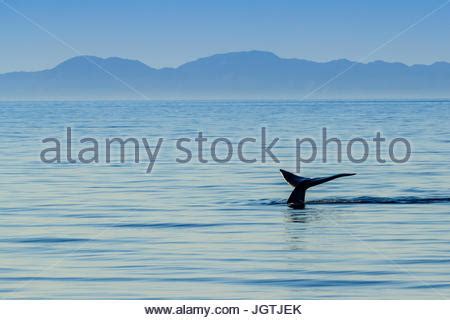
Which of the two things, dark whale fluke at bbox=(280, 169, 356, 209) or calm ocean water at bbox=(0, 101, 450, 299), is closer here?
calm ocean water at bbox=(0, 101, 450, 299)

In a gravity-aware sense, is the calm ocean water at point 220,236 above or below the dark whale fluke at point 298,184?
below

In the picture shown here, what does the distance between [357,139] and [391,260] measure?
122ft

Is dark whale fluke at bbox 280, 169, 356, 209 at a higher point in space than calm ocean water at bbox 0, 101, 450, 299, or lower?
higher

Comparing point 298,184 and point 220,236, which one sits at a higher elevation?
point 298,184

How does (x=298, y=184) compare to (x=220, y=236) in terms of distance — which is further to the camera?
(x=298, y=184)

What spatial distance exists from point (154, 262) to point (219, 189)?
1054 centimetres

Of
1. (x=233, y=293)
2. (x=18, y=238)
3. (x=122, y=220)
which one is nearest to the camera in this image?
(x=233, y=293)

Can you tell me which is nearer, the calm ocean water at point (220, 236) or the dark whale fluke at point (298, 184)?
the calm ocean water at point (220, 236)

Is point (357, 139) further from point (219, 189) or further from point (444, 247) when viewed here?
point (444, 247)

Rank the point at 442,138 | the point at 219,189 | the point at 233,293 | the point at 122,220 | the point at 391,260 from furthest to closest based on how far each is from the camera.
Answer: the point at 442,138 < the point at 219,189 < the point at 122,220 < the point at 391,260 < the point at 233,293

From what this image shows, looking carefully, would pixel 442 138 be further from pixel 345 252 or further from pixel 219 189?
pixel 345 252

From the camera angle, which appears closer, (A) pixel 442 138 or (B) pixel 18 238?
(B) pixel 18 238

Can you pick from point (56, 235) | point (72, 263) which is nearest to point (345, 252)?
point (72, 263)
